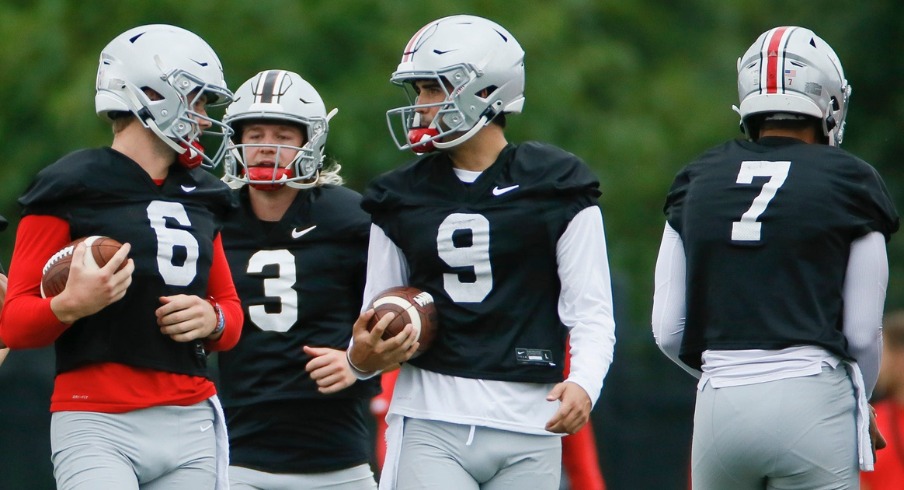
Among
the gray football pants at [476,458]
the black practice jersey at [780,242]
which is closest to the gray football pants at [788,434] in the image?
the black practice jersey at [780,242]

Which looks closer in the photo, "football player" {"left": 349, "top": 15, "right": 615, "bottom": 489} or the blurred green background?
"football player" {"left": 349, "top": 15, "right": 615, "bottom": 489}

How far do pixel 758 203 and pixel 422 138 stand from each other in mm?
1103

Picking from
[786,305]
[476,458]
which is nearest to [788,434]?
[786,305]

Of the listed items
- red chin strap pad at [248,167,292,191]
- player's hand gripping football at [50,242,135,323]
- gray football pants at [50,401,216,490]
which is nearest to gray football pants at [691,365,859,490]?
gray football pants at [50,401,216,490]

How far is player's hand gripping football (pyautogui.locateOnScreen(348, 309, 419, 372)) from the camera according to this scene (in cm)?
495

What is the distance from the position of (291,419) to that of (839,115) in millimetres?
2276

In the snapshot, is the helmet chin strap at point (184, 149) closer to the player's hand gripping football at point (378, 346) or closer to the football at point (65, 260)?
the football at point (65, 260)

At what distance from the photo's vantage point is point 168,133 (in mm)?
5180

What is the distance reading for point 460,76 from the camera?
5.22 metres

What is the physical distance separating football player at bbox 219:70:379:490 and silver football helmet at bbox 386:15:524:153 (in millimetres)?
896

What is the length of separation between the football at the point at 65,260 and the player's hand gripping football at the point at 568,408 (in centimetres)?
139

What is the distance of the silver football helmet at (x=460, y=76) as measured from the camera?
5.20 meters

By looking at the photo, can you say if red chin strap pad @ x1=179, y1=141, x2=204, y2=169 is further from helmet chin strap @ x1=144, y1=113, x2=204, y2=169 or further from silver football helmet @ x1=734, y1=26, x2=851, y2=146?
silver football helmet @ x1=734, y1=26, x2=851, y2=146

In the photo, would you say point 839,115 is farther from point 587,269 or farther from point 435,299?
point 435,299
